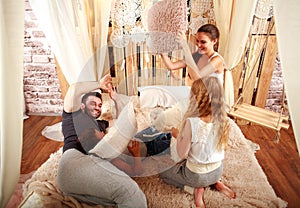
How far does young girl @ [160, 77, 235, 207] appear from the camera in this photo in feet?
5.13

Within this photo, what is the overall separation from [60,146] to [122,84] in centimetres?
82

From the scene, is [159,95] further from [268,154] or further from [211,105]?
[268,154]

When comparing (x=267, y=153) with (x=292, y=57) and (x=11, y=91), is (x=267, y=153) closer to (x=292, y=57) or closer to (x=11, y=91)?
(x=292, y=57)

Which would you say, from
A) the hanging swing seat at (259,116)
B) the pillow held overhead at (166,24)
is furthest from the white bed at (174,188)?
the pillow held overhead at (166,24)

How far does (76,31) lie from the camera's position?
2.14m

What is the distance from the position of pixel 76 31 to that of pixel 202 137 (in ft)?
4.50

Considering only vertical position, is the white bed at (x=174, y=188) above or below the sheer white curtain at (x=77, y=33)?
below

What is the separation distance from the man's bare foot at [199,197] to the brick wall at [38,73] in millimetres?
1865

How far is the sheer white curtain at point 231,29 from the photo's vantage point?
221cm

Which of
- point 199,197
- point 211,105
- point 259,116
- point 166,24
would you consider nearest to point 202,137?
point 211,105

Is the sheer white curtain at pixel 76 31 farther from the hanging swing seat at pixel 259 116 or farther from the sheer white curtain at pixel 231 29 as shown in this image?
the hanging swing seat at pixel 259 116

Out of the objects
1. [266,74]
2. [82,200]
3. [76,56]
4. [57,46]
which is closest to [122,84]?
[76,56]

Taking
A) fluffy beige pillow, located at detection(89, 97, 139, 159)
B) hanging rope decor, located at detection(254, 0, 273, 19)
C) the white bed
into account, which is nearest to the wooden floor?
the white bed

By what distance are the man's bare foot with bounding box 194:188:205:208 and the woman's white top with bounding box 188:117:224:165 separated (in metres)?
0.23
